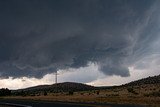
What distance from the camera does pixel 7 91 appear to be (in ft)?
498

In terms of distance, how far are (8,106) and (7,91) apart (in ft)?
348

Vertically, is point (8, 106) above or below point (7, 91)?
below

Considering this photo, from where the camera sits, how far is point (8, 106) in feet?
161

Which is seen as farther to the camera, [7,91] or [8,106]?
[7,91]
